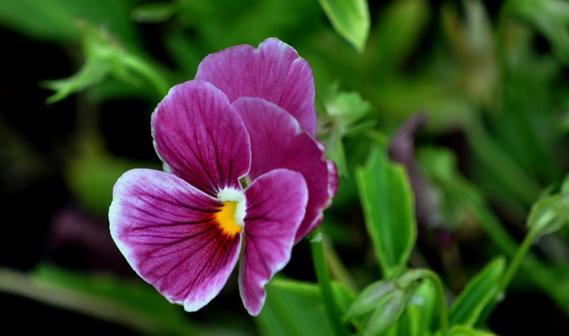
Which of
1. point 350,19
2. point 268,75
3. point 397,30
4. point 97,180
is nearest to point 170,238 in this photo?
point 268,75

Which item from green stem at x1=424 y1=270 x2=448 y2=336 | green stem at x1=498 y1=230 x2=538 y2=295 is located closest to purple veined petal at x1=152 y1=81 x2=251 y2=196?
green stem at x1=424 y1=270 x2=448 y2=336

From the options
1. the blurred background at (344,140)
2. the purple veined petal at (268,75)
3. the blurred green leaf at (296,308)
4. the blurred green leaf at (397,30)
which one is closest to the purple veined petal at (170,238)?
the purple veined petal at (268,75)

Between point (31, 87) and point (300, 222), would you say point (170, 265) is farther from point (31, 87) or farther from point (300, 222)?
point (31, 87)

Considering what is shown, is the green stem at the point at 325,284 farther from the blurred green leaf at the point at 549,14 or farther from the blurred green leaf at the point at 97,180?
the blurred green leaf at the point at 97,180

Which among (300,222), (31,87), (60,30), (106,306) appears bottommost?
(106,306)

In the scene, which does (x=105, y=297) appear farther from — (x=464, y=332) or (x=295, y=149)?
(x=295, y=149)

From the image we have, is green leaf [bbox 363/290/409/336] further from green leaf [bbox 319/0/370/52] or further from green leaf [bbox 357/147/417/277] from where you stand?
green leaf [bbox 319/0/370/52]

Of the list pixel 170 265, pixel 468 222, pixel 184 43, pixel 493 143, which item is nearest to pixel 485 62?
pixel 493 143
